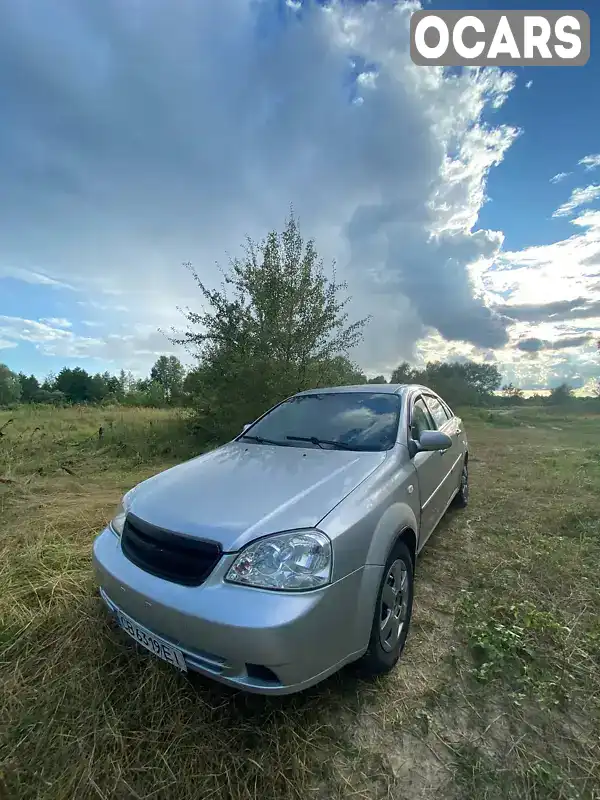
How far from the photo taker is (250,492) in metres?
1.99

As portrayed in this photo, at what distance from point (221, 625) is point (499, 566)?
2672 millimetres

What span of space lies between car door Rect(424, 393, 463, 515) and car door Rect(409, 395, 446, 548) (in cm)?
8

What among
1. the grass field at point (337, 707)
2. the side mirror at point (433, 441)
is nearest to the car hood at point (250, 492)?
the side mirror at point (433, 441)

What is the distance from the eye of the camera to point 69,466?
7.11 metres

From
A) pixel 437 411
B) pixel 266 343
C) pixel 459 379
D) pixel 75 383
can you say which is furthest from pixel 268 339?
pixel 75 383

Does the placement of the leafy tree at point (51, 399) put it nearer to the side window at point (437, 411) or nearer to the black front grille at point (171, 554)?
the side window at point (437, 411)

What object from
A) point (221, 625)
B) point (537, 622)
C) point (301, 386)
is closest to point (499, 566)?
point (537, 622)

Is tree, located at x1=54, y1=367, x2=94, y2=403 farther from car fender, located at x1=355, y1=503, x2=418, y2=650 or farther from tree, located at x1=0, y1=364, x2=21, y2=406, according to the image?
car fender, located at x1=355, y1=503, x2=418, y2=650

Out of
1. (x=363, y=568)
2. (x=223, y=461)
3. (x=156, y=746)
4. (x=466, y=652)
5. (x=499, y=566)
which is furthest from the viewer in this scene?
(x=499, y=566)

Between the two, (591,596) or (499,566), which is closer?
(591,596)

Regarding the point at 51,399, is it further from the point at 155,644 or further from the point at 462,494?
the point at 155,644

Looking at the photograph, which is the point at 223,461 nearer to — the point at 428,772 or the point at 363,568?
the point at 363,568

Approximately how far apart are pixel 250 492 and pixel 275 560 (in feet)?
1.52

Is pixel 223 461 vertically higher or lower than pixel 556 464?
higher
